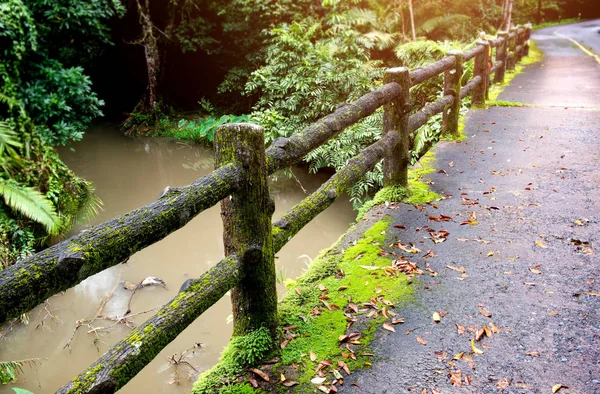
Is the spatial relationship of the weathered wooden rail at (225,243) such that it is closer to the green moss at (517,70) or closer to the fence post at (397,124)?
the fence post at (397,124)

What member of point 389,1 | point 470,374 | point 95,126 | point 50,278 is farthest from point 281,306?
point 95,126

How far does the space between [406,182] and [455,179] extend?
686mm

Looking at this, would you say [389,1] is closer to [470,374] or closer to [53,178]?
[53,178]

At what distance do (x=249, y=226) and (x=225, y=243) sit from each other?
159 mm

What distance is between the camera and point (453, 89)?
6.11 m

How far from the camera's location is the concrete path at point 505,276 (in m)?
2.15

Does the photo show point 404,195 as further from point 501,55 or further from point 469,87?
point 501,55

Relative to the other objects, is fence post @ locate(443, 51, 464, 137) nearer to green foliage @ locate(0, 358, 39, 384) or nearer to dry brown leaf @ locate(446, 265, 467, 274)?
dry brown leaf @ locate(446, 265, 467, 274)

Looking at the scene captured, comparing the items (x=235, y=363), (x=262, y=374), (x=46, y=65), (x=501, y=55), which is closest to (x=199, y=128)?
(x=46, y=65)

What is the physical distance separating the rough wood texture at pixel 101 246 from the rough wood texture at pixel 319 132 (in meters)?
0.43

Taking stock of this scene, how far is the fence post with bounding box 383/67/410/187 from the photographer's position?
13.2 ft

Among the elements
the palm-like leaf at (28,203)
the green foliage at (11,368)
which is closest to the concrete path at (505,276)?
the green foliage at (11,368)

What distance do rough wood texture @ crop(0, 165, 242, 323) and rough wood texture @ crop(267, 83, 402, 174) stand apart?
1.40 ft

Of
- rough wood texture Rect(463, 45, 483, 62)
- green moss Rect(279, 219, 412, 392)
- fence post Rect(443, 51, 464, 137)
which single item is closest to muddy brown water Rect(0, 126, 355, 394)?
green moss Rect(279, 219, 412, 392)
